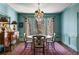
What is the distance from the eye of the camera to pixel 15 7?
3.04m

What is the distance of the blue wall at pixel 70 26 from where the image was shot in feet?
9.88

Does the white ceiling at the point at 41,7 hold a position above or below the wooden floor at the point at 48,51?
above

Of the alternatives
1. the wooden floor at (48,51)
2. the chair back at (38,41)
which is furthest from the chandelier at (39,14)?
the wooden floor at (48,51)

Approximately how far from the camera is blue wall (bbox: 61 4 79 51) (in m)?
3.01

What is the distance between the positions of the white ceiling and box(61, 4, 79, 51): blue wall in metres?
0.10

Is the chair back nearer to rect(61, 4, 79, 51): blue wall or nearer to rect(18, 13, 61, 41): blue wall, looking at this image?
rect(18, 13, 61, 41): blue wall

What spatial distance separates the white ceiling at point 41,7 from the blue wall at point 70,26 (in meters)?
0.10

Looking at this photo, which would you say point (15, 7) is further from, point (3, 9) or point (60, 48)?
point (60, 48)

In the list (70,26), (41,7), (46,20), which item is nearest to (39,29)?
(46,20)

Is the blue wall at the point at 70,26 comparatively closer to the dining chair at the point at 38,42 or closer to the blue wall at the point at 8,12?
the dining chair at the point at 38,42

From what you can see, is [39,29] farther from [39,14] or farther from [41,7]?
[41,7]

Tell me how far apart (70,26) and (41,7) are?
1.98 feet

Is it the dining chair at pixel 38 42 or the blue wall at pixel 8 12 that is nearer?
the blue wall at pixel 8 12
